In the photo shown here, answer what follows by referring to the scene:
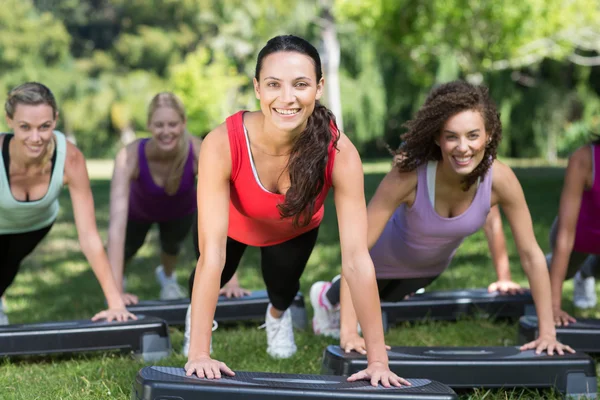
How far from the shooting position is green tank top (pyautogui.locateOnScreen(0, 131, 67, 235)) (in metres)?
4.04

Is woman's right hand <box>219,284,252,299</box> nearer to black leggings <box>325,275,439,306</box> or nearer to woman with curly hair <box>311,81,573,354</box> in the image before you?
black leggings <box>325,275,439,306</box>

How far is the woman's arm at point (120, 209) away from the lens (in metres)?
4.48

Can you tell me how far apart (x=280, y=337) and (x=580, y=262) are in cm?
207

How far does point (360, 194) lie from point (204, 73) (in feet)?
99.1

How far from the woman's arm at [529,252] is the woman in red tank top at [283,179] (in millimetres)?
948

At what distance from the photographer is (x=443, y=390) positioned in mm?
2713

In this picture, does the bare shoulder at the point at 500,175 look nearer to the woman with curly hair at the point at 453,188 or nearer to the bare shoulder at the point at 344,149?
the woman with curly hair at the point at 453,188

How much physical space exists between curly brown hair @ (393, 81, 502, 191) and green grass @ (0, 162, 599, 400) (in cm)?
107

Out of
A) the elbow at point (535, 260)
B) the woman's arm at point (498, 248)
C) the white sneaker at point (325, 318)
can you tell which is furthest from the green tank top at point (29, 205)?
the woman's arm at point (498, 248)

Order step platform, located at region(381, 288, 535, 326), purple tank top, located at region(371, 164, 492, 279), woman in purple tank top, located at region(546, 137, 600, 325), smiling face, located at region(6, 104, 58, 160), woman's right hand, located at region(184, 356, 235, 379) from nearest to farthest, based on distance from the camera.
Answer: woman's right hand, located at region(184, 356, 235, 379)
purple tank top, located at region(371, 164, 492, 279)
smiling face, located at region(6, 104, 58, 160)
woman in purple tank top, located at region(546, 137, 600, 325)
step platform, located at region(381, 288, 535, 326)

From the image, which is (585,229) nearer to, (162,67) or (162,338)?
(162,338)

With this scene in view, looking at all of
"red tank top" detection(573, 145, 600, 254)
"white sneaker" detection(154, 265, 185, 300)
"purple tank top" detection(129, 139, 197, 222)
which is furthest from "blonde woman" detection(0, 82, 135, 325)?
"red tank top" detection(573, 145, 600, 254)

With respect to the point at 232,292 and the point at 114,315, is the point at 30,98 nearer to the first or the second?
the point at 114,315

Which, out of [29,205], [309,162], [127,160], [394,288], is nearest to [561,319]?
[394,288]
